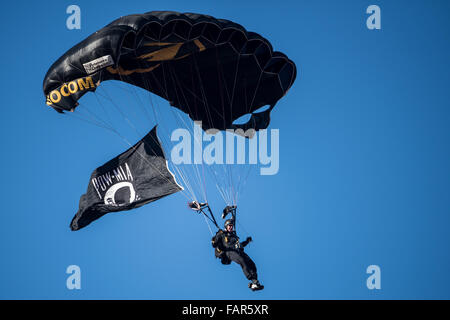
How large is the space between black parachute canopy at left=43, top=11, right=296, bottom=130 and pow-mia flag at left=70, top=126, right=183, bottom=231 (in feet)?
5.09

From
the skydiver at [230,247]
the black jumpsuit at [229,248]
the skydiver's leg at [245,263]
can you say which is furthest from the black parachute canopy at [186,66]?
the skydiver's leg at [245,263]

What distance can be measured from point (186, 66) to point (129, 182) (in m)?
3.25

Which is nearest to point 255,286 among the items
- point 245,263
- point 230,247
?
point 245,263

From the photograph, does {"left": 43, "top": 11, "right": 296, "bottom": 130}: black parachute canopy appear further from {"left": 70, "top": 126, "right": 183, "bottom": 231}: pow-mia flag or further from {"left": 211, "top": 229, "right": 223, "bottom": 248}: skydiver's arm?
{"left": 211, "top": 229, "right": 223, "bottom": 248}: skydiver's arm

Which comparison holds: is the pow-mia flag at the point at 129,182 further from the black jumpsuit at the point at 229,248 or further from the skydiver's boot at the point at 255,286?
the skydiver's boot at the point at 255,286

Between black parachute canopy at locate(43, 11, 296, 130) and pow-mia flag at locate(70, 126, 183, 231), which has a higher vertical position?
black parachute canopy at locate(43, 11, 296, 130)

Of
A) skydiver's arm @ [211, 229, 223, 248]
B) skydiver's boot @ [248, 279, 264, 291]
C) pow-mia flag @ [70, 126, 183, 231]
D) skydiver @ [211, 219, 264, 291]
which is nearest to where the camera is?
skydiver's boot @ [248, 279, 264, 291]

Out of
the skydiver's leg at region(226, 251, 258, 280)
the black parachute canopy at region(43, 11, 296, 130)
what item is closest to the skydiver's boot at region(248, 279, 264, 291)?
the skydiver's leg at region(226, 251, 258, 280)

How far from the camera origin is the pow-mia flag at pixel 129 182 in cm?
1510

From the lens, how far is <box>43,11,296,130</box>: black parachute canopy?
1255cm

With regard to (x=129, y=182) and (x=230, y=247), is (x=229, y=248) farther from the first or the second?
(x=129, y=182)

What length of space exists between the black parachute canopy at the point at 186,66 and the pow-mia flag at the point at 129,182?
155cm
